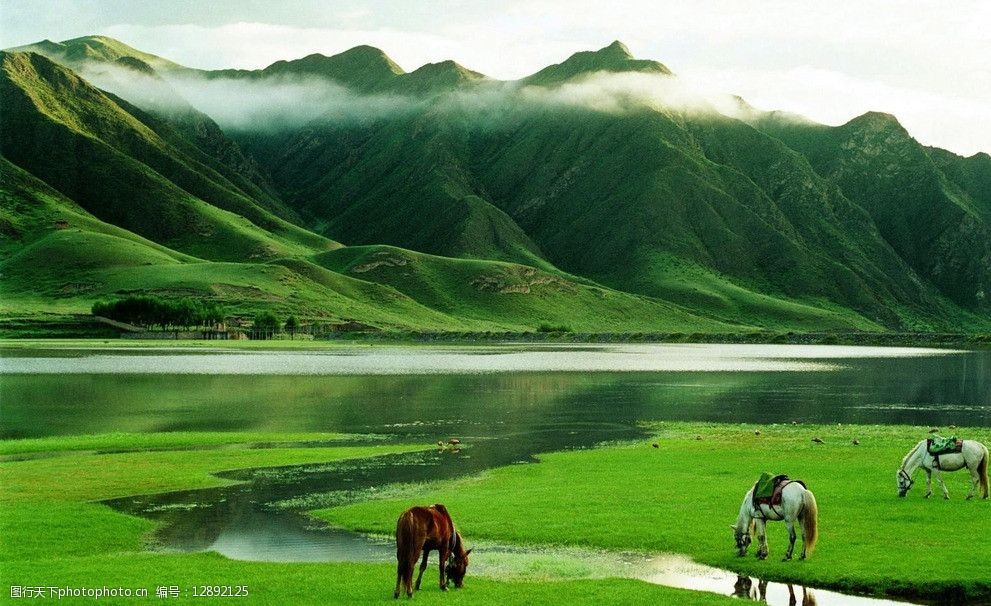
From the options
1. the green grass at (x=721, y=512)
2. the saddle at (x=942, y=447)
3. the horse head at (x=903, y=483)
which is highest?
the saddle at (x=942, y=447)

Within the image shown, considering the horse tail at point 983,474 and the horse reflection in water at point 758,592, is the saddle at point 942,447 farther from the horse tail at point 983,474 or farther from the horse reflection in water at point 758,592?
the horse reflection in water at point 758,592

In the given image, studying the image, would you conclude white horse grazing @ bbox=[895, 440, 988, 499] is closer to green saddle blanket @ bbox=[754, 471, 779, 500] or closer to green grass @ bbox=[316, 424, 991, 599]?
green grass @ bbox=[316, 424, 991, 599]

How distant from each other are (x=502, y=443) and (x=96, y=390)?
50.0 m

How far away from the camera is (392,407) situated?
81062mm

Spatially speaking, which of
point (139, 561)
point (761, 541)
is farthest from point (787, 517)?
point (139, 561)

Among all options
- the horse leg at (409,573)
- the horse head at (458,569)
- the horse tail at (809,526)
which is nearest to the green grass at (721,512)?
the horse tail at (809,526)

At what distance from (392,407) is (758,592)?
56833 millimetres

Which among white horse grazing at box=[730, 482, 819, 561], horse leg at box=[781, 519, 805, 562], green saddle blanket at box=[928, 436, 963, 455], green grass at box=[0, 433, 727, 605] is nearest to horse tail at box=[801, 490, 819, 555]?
white horse grazing at box=[730, 482, 819, 561]

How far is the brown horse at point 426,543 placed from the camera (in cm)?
2330

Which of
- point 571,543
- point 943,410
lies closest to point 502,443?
point 571,543

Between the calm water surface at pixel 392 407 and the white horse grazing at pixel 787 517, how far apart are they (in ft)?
5.86

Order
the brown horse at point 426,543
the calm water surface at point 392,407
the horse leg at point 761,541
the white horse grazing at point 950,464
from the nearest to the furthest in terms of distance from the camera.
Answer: the brown horse at point 426,543
the horse leg at point 761,541
the calm water surface at point 392,407
the white horse grazing at point 950,464

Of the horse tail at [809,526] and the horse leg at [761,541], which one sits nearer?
the horse tail at [809,526]

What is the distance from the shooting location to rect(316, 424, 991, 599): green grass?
1078 inches
